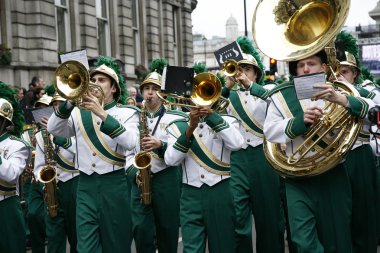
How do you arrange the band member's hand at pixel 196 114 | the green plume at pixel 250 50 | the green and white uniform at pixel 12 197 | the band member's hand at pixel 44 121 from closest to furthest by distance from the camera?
the band member's hand at pixel 196 114, the green and white uniform at pixel 12 197, the band member's hand at pixel 44 121, the green plume at pixel 250 50

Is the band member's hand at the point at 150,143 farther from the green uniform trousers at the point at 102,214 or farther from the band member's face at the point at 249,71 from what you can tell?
the band member's face at the point at 249,71

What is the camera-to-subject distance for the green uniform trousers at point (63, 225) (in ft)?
28.6

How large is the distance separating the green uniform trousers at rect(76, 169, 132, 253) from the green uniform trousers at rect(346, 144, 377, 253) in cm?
221

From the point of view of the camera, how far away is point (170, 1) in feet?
110

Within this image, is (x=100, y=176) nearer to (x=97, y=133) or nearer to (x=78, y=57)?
(x=97, y=133)

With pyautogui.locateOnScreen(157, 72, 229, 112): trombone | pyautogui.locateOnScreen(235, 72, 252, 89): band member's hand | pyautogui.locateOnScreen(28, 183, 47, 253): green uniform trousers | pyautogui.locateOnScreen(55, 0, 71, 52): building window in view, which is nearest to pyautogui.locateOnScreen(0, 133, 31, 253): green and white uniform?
pyautogui.locateOnScreen(157, 72, 229, 112): trombone

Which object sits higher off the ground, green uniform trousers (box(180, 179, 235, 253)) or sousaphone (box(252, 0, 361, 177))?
sousaphone (box(252, 0, 361, 177))

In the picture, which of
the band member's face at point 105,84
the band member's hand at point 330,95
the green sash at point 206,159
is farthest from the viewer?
the band member's face at point 105,84

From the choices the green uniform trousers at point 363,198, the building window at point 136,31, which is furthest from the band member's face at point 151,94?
the building window at point 136,31

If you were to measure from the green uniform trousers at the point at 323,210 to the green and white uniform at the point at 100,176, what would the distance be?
187 centimetres

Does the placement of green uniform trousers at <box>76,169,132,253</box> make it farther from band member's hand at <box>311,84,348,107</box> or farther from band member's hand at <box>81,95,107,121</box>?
band member's hand at <box>311,84,348,107</box>

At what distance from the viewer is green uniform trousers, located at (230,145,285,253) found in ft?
28.3

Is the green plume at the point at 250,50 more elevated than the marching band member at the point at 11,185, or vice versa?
the green plume at the point at 250,50

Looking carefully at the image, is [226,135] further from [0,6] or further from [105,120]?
[0,6]
